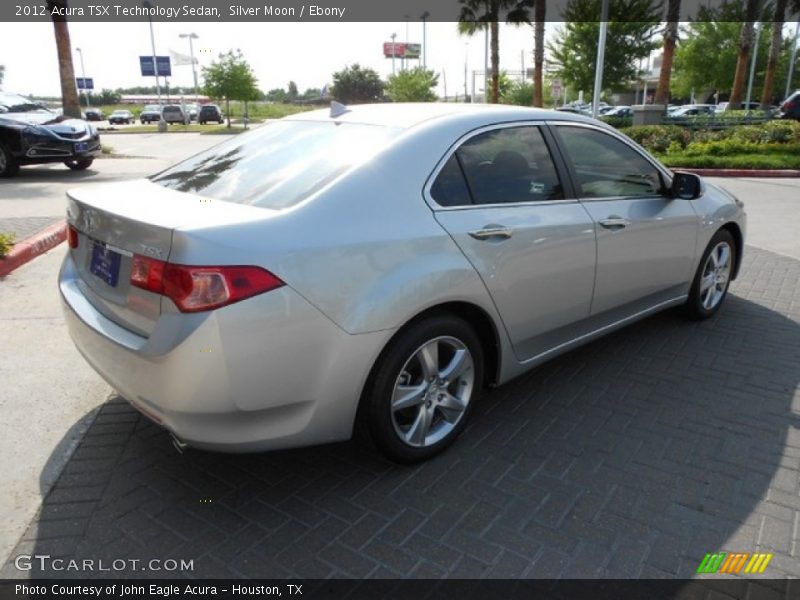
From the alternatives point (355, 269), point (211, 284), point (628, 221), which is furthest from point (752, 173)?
point (211, 284)

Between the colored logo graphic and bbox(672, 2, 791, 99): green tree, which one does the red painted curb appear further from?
bbox(672, 2, 791, 99): green tree

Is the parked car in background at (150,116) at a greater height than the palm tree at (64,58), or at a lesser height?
lesser

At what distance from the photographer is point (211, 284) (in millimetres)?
2293

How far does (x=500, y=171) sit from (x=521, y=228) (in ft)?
1.14

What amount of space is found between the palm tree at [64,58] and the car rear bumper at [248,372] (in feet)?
59.6

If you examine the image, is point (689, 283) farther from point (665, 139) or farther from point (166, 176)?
point (665, 139)

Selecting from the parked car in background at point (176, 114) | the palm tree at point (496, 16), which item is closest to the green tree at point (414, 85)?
the palm tree at point (496, 16)

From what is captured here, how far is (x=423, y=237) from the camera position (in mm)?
2777

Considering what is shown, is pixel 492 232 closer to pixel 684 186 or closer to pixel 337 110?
pixel 337 110

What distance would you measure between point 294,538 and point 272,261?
1.14 metres

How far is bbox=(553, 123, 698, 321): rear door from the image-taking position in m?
3.68

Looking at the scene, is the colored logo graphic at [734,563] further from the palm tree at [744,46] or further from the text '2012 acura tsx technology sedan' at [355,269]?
the palm tree at [744,46]

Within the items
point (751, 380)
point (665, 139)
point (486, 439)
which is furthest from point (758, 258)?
point (665, 139)

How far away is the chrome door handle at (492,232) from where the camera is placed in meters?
2.99
